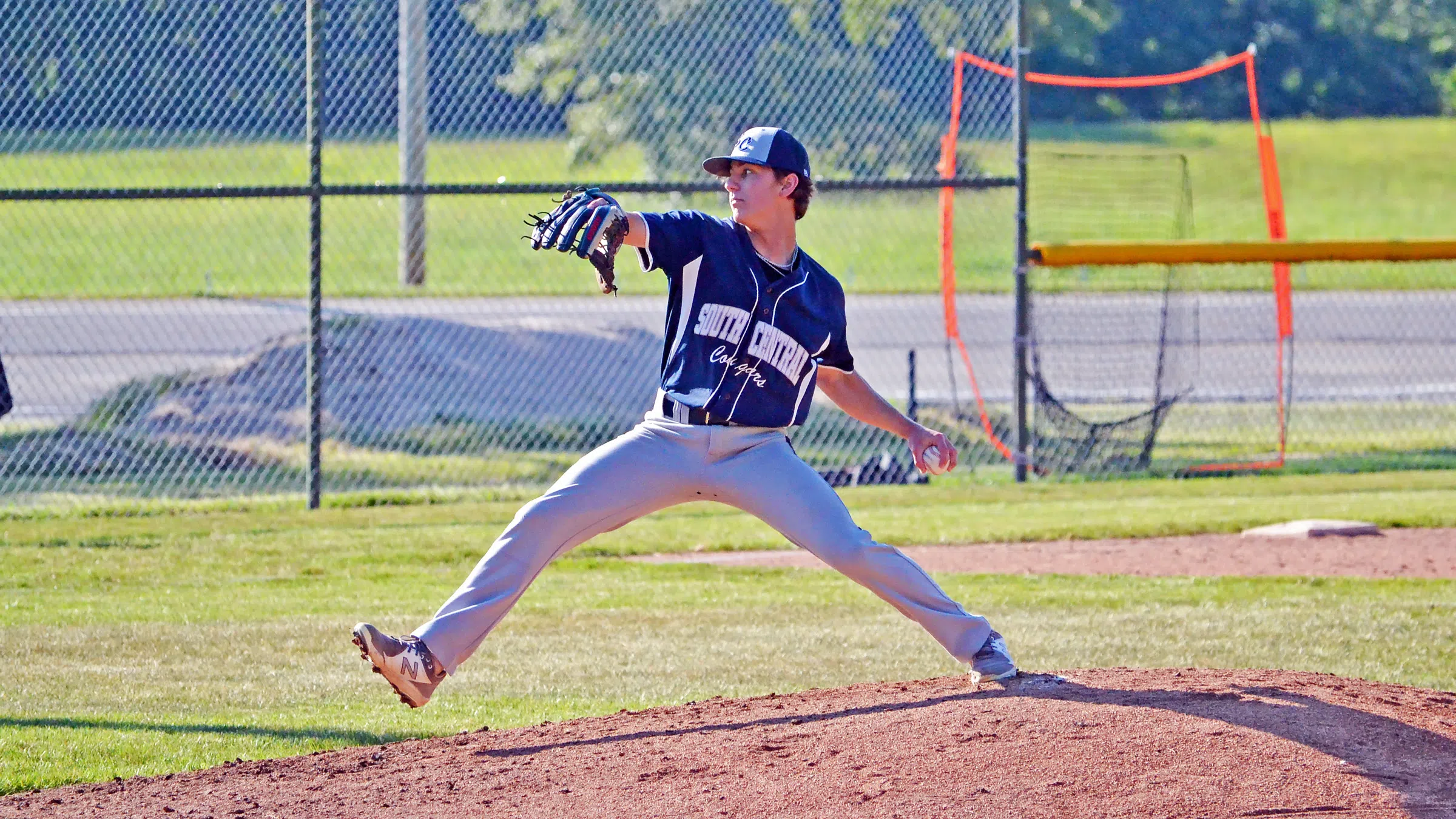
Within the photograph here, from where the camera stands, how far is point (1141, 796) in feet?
13.3

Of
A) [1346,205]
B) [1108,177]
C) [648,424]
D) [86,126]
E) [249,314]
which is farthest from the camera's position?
[1346,205]

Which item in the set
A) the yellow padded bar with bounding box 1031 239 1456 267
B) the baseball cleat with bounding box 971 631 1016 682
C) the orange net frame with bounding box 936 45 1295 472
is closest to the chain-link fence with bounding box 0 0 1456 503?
the orange net frame with bounding box 936 45 1295 472

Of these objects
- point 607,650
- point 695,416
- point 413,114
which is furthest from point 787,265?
point 413,114

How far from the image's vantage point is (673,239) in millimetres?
4785

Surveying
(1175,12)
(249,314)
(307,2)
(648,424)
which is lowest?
(648,424)

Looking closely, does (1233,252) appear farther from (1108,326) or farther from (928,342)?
(1108,326)

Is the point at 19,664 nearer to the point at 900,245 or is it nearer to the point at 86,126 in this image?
the point at 86,126

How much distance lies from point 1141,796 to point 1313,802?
414 millimetres

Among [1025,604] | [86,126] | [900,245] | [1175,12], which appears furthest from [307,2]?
[1175,12]

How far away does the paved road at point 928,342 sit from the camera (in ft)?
49.7

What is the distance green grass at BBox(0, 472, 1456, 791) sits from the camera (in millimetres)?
5680

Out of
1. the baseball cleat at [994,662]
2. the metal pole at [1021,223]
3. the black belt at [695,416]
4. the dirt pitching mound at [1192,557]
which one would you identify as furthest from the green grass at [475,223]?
the baseball cleat at [994,662]

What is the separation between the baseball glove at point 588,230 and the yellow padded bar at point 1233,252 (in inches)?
259

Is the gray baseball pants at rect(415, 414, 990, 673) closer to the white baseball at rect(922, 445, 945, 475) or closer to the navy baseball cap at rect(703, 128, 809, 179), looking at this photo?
the white baseball at rect(922, 445, 945, 475)
